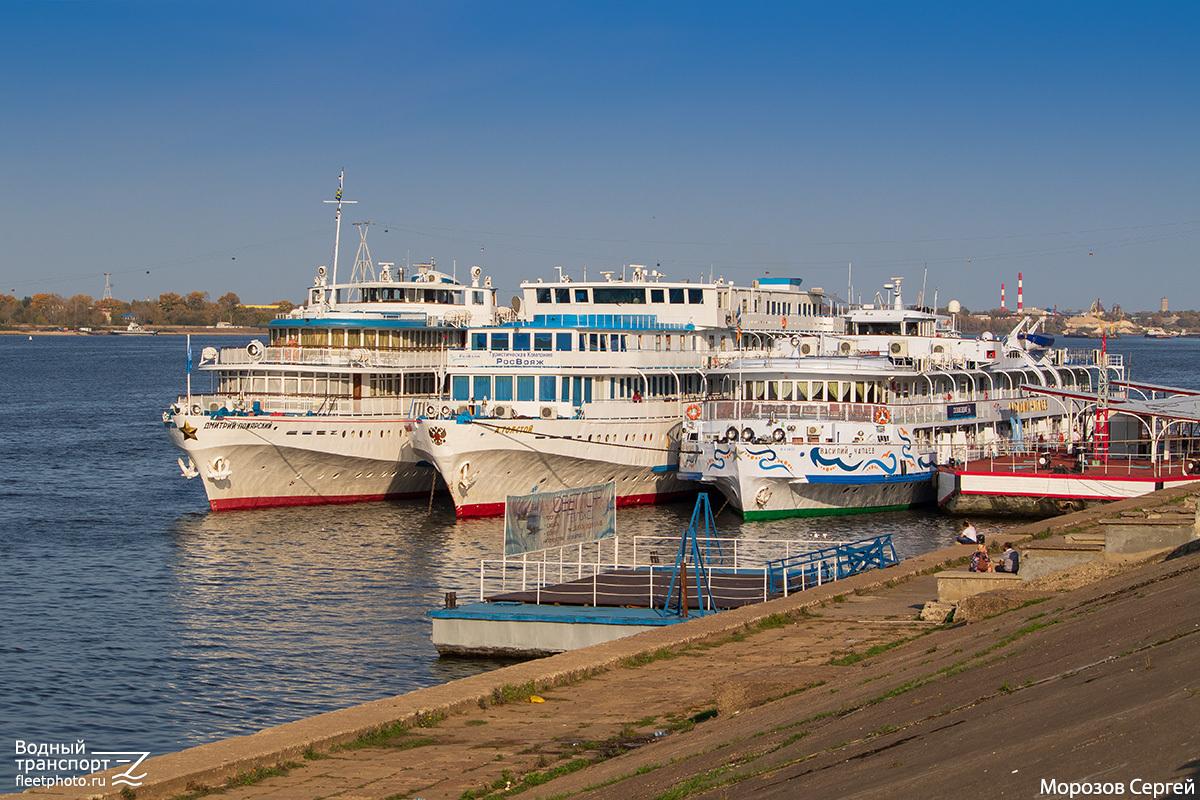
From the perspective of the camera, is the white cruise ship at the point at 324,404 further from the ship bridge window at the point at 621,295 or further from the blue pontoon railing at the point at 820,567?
the blue pontoon railing at the point at 820,567

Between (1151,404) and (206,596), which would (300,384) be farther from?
(1151,404)

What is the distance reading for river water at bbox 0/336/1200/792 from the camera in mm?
23641

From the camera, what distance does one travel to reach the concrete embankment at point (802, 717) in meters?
9.45

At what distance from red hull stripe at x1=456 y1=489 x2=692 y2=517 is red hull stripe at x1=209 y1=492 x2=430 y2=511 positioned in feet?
21.6

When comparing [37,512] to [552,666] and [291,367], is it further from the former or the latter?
[552,666]

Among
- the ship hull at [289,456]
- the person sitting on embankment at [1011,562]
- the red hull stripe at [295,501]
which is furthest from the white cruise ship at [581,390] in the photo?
the person sitting on embankment at [1011,562]

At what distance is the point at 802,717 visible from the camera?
45.1 feet

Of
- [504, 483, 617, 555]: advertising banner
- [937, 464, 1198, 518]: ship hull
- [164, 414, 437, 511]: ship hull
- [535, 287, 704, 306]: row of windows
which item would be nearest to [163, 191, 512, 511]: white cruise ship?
[164, 414, 437, 511]: ship hull

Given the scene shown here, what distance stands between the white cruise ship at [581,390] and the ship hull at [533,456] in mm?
46

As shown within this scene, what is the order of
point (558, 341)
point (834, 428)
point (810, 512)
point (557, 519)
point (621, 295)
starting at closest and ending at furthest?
1. point (557, 519)
2. point (834, 428)
3. point (810, 512)
4. point (558, 341)
5. point (621, 295)

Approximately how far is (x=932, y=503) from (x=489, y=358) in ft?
57.1

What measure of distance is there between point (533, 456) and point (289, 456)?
30.9 ft

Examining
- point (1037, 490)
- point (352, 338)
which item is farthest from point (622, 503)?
point (1037, 490)

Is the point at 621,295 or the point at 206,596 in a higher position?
the point at 621,295
